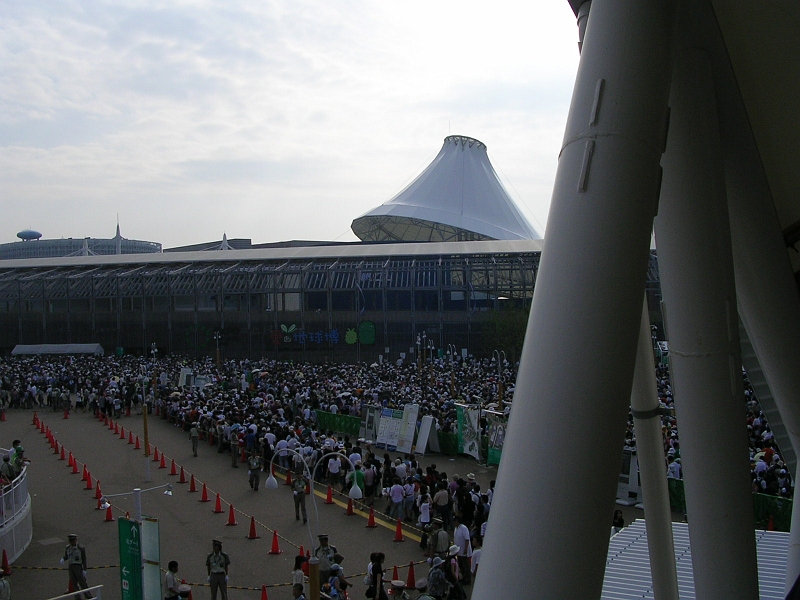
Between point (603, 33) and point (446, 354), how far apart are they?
3844 centimetres

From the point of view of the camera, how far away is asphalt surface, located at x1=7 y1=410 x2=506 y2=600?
11.1 meters

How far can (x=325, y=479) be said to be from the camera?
1691 centimetres

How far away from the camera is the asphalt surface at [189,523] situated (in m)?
11.1

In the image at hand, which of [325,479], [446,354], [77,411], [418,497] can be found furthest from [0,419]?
[446,354]

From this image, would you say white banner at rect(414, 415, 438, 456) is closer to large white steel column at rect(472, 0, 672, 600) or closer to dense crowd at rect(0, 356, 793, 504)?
dense crowd at rect(0, 356, 793, 504)

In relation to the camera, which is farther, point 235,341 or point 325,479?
point 235,341

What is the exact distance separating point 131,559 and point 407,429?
1078cm

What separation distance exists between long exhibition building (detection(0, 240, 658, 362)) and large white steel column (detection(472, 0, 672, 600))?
3512cm

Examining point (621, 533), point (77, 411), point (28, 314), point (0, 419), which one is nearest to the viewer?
point (621, 533)

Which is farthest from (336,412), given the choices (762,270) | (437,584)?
(762,270)

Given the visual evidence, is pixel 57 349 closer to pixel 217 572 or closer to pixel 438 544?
pixel 217 572

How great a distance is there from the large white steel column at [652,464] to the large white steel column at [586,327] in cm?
215

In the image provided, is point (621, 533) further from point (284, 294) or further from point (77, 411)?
point (284, 294)

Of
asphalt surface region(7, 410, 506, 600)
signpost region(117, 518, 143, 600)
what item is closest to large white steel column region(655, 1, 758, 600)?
signpost region(117, 518, 143, 600)
